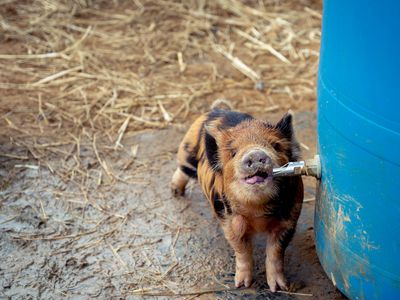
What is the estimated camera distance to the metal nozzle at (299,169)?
361cm

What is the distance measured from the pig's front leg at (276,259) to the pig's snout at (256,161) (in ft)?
1.86

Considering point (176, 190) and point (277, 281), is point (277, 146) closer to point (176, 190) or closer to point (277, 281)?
point (277, 281)

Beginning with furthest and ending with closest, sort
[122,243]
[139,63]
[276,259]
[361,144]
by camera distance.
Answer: [139,63] → [122,243] → [276,259] → [361,144]

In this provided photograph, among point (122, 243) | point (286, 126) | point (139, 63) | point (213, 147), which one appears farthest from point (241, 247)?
point (139, 63)

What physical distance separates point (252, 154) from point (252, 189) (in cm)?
21

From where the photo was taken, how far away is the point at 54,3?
789cm

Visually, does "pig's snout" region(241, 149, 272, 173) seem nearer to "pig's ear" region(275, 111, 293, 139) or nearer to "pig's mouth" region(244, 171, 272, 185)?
"pig's mouth" region(244, 171, 272, 185)

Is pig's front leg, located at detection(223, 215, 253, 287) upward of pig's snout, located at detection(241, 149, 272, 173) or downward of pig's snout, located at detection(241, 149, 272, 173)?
downward

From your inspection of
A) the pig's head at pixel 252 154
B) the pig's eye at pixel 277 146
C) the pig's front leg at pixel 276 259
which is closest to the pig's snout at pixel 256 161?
the pig's head at pixel 252 154

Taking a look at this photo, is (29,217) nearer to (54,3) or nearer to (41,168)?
(41,168)

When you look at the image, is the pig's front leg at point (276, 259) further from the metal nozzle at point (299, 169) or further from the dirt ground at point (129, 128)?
the metal nozzle at point (299, 169)

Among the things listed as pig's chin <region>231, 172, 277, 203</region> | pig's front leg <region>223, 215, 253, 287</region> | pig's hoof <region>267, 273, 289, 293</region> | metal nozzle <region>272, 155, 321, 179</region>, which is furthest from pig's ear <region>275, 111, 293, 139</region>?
pig's hoof <region>267, 273, 289, 293</region>

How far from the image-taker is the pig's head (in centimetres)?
361

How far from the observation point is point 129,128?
5.79 metres
